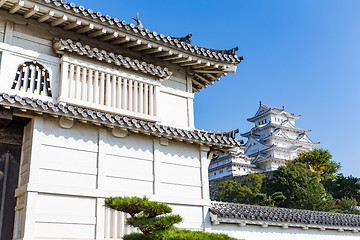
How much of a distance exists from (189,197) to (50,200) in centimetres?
387

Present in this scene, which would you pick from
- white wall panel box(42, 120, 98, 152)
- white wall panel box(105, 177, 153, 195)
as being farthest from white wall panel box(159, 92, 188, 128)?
white wall panel box(42, 120, 98, 152)

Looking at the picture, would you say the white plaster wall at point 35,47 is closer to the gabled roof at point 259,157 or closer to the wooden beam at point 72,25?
the wooden beam at point 72,25

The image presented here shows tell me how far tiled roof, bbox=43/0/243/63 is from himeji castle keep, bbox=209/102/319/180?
47.4 metres

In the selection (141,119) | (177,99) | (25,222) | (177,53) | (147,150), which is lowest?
(25,222)

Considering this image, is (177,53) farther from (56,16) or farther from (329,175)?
(329,175)

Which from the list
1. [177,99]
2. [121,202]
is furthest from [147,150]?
[121,202]

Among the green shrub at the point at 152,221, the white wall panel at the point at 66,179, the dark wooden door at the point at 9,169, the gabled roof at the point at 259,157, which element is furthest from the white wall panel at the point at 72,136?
the gabled roof at the point at 259,157

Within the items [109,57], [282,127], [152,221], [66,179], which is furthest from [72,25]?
[282,127]

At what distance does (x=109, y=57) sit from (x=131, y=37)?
0.88m

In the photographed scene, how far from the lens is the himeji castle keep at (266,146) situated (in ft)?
197

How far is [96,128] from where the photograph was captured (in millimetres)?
9383

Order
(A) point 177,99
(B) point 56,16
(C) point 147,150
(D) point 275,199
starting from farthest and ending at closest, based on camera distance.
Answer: (D) point 275,199, (A) point 177,99, (C) point 147,150, (B) point 56,16

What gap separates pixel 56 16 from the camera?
9320mm

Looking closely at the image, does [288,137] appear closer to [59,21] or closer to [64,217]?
[59,21]
